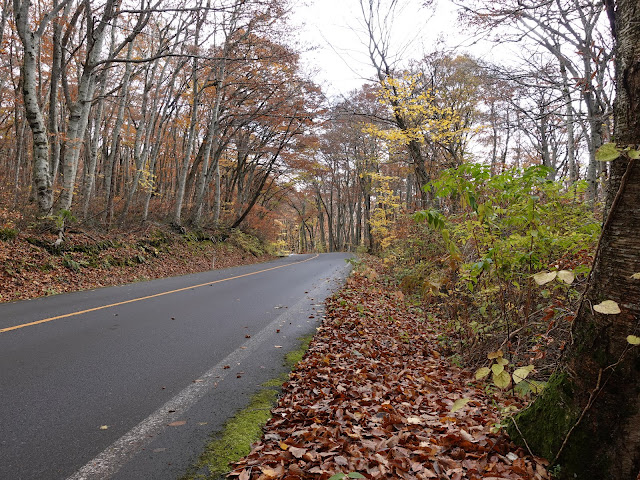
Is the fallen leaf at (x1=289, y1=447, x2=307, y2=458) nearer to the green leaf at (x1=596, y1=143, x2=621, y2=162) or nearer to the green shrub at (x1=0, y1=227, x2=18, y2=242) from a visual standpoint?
the green leaf at (x1=596, y1=143, x2=621, y2=162)

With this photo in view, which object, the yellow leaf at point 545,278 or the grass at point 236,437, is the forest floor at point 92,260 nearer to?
the grass at point 236,437

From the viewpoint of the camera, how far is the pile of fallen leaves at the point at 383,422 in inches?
101

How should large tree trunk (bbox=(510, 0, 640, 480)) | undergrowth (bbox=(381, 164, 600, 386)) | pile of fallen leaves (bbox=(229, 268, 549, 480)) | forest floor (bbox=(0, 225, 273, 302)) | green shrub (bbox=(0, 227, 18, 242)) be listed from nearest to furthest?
1. large tree trunk (bbox=(510, 0, 640, 480))
2. pile of fallen leaves (bbox=(229, 268, 549, 480))
3. undergrowth (bbox=(381, 164, 600, 386))
4. forest floor (bbox=(0, 225, 273, 302))
5. green shrub (bbox=(0, 227, 18, 242))

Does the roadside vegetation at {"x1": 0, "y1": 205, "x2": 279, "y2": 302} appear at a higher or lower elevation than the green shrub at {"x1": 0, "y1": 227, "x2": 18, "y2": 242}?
lower

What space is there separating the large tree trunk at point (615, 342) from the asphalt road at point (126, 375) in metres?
2.62

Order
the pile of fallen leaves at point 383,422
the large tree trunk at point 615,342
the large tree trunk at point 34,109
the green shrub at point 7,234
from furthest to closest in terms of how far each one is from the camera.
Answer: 1. the large tree trunk at point 34,109
2. the green shrub at point 7,234
3. the pile of fallen leaves at point 383,422
4. the large tree trunk at point 615,342

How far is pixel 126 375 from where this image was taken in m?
4.25

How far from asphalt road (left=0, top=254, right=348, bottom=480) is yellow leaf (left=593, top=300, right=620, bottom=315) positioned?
2855mm

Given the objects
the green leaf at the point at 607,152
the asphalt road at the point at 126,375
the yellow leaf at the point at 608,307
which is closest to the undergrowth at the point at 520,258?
the yellow leaf at the point at 608,307

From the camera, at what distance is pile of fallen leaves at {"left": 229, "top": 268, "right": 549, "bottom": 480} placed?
8.40 feet

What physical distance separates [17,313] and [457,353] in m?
7.62

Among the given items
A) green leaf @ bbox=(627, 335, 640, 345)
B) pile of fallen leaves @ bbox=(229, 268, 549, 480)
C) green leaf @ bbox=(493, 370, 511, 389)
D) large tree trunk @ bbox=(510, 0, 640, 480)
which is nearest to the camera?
green leaf @ bbox=(627, 335, 640, 345)

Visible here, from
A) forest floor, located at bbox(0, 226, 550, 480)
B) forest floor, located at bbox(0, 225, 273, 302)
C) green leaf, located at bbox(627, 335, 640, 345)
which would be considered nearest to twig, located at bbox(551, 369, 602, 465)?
forest floor, located at bbox(0, 226, 550, 480)

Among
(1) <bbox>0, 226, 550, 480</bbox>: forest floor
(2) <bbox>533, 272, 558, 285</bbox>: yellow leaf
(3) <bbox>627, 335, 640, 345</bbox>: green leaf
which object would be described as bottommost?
(1) <bbox>0, 226, 550, 480</bbox>: forest floor
